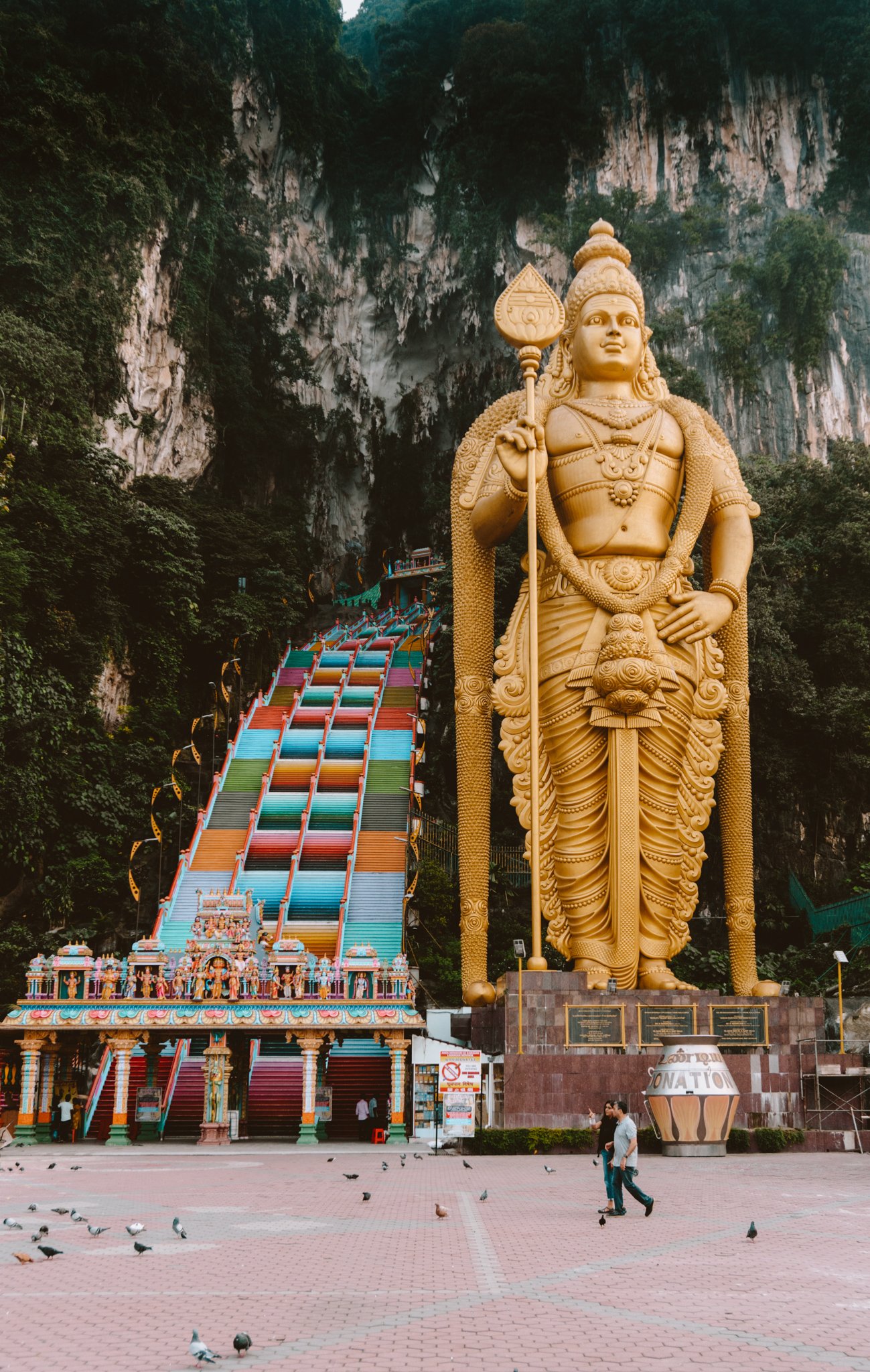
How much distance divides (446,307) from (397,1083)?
30.0m

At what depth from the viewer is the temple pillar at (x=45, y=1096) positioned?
49.4ft

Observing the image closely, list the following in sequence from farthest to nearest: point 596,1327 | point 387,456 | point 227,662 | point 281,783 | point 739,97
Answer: point 387,456
point 739,97
point 227,662
point 281,783
point 596,1327

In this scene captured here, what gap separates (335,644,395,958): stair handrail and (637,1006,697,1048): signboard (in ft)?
20.2

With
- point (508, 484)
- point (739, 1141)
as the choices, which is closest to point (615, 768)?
point (508, 484)

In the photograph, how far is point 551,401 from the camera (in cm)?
1521

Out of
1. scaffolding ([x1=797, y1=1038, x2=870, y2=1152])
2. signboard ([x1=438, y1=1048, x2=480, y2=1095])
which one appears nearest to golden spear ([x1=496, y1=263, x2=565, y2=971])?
signboard ([x1=438, y1=1048, x2=480, y2=1095])

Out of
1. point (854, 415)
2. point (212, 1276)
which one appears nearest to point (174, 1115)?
point (212, 1276)

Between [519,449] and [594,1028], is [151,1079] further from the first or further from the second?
[519,449]

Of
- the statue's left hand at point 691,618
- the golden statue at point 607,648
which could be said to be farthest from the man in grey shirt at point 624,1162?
the statue's left hand at point 691,618

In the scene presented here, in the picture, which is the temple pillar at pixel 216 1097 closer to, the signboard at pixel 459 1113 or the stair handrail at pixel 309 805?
the signboard at pixel 459 1113

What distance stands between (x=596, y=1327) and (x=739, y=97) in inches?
1447

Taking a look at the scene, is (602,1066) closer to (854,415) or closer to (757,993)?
(757,993)

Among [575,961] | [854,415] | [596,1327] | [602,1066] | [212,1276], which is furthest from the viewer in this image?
[854,415]

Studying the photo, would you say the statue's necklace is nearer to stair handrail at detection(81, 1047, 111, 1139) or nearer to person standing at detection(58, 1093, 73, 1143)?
stair handrail at detection(81, 1047, 111, 1139)
